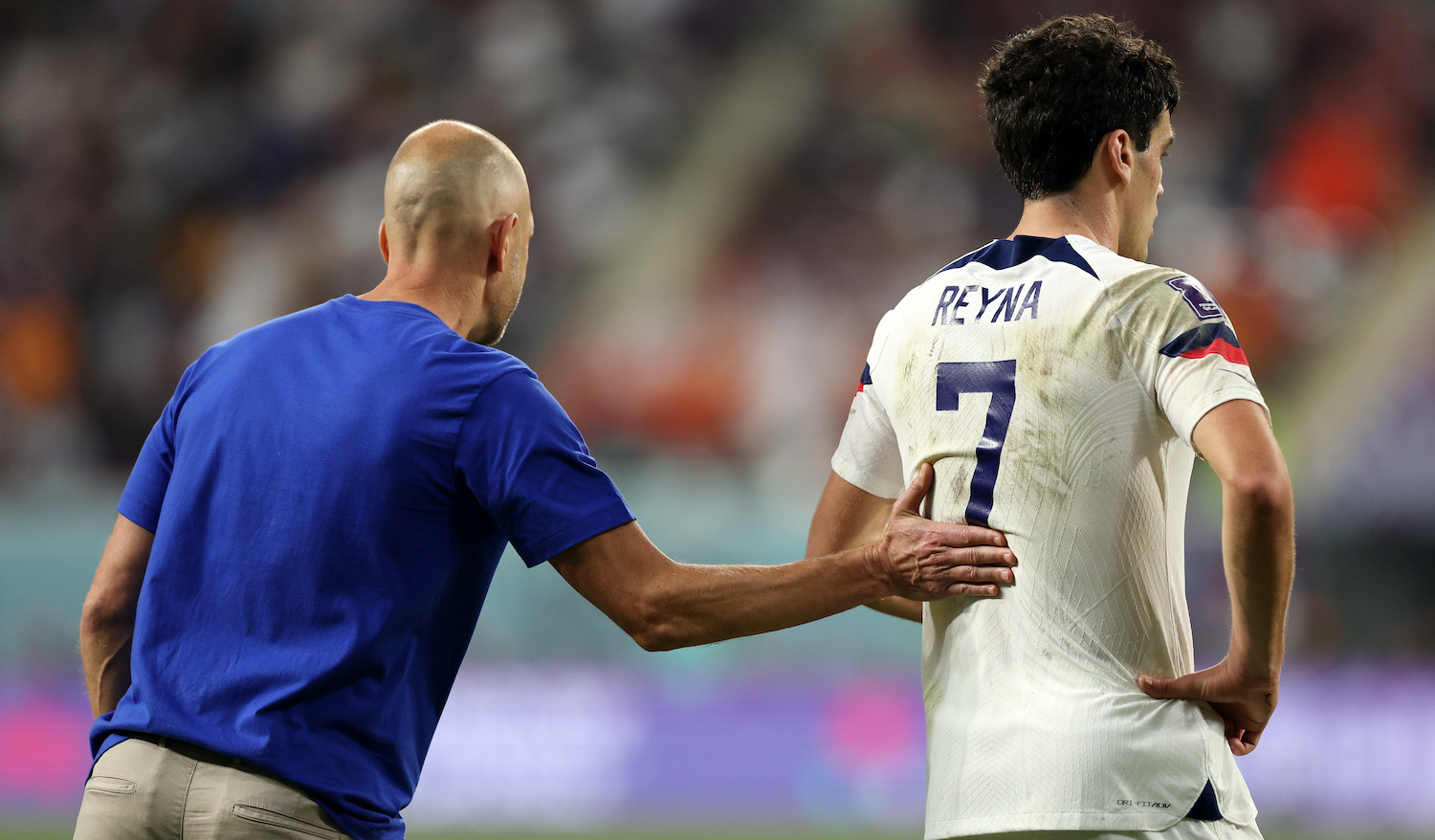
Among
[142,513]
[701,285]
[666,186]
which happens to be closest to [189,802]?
[142,513]

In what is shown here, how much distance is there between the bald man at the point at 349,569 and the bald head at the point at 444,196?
195 millimetres

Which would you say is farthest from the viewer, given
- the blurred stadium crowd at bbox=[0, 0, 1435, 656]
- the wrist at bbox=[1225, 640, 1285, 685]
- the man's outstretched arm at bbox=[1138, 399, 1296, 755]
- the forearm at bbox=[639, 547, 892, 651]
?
the blurred stadium crowd at bbox=[0, 0, 1435, 656]

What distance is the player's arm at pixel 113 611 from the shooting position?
8.74ft

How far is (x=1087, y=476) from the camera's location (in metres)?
2.28

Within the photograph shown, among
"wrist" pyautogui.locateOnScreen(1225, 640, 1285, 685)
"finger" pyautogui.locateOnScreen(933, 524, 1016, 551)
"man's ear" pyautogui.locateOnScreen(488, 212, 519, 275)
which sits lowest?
"wrist" pyautogui.locateOnScreen(1225, 640, 1285, 685)

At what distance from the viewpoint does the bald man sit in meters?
2.34

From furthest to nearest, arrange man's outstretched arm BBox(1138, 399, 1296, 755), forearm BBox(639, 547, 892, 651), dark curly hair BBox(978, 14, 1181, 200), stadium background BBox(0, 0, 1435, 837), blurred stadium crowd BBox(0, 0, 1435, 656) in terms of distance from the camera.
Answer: blurred stadium crowd BBox(0, 0, 1435, 656), stadium background BBox(0, 0, 1435, 837), forearm BBox(639, 547, 892, 651), dark curly hair BBox(978, 14, 1181, 200), man's outstretched arm BBox(1138, 399, 1296, 755)

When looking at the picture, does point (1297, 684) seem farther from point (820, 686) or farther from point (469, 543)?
point (469, 543)

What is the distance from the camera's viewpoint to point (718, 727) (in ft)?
25.7

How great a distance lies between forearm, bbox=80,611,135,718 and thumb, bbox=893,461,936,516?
1442mm

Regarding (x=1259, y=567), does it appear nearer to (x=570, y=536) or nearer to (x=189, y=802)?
(x=570, y=536)

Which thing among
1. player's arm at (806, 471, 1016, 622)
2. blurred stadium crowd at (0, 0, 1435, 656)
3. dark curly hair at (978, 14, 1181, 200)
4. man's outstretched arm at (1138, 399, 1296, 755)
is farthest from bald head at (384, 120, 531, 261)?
blurred stadium crowd at (0, 0, 1435, 656)

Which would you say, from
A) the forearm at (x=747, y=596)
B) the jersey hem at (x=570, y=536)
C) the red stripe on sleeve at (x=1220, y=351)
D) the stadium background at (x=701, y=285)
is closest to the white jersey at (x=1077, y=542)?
the red stripe on sleeve at (x=1220, y=351)

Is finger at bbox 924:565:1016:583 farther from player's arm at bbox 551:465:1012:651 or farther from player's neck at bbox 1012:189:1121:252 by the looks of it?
player's neck at bbox 1012:189:1121:252
